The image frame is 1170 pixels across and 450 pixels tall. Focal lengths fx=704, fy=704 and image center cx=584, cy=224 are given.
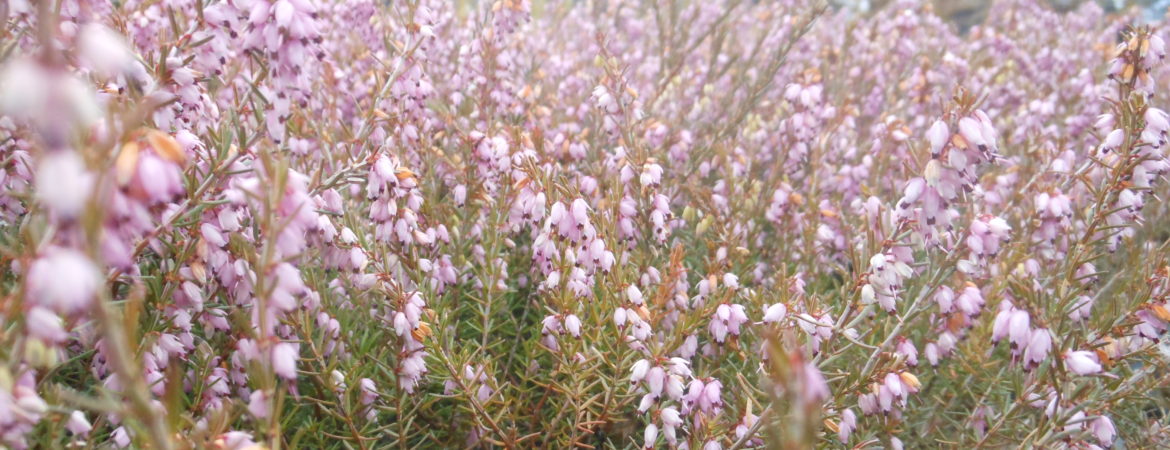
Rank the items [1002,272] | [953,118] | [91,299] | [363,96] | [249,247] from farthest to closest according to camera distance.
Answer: [363,96], [1002,272], [953,118], [249,247], [91,299]

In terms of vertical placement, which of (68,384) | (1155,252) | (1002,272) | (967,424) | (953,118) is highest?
(953,118)

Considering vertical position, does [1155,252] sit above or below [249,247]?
below

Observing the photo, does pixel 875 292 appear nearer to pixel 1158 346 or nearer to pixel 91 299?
pixel 1158 346

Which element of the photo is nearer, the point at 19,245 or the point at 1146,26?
the point at 19,245

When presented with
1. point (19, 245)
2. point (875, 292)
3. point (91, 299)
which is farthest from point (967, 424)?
point (19, 245)

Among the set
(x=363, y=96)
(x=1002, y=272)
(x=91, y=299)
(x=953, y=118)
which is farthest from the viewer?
(x=363, y=96)

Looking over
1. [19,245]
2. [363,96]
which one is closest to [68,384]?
[19,245]
